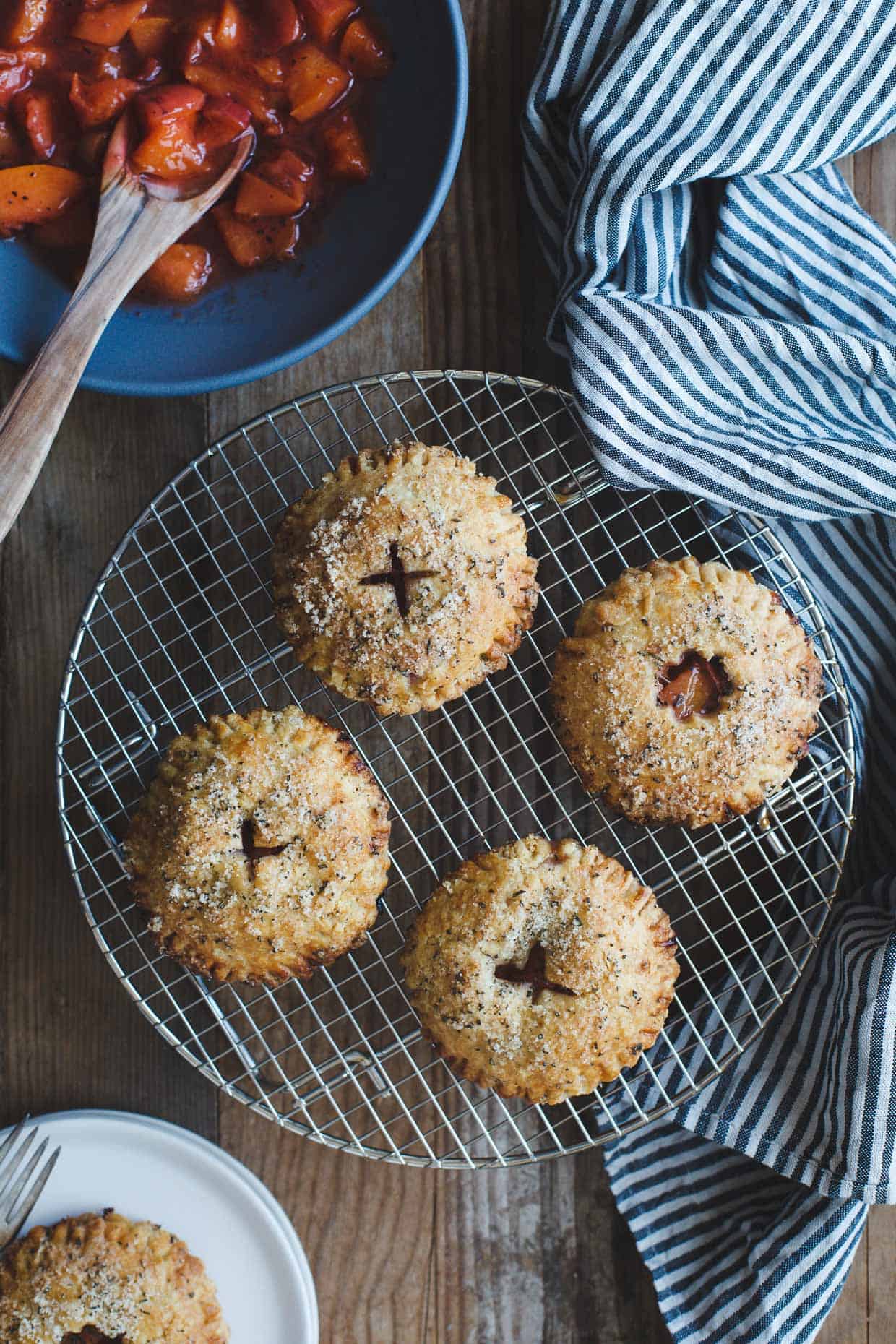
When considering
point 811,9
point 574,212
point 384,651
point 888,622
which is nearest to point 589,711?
point 384,651

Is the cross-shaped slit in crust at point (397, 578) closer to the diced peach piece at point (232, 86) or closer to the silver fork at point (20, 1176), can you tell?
the diced peach piece at point (232, 86)

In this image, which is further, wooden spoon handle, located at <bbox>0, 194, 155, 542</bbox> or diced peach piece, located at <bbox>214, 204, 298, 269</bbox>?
diced peach piece, located at <bbox>214, 204, 298, 269</bbox>

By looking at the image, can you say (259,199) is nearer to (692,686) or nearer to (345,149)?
(345,149)

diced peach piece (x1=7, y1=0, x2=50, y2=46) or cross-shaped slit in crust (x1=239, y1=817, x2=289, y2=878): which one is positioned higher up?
diced peach piece (x1=7, y1=0, x2=50, y2=46)

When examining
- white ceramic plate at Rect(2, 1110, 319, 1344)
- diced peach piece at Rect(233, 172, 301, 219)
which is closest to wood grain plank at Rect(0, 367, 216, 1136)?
white ceramic plate at Rect(2, 1110, 319, 1344)

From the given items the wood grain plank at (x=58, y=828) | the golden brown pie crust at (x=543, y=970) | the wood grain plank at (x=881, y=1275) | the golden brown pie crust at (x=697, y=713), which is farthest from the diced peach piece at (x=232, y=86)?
the wood grain plank at (x=881, y=1275)

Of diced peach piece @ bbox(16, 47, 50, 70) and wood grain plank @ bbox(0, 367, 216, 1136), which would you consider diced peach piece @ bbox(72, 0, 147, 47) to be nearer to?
diced peach piece @ bbox(16, 47, 50, 70)

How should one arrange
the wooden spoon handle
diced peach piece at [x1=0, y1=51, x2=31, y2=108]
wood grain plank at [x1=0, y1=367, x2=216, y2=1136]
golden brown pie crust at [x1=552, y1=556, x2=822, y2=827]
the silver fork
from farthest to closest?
wood grain plank at [x1=0, y1=367, x2=216, y2=1136]
the silver fork
golden brown pie crust at [x1=552, y1=556, x2=822, y2=827]
diced peach piece at [x1=0, y1=51, x2=31, y2=108]
the wooden spoon handle
